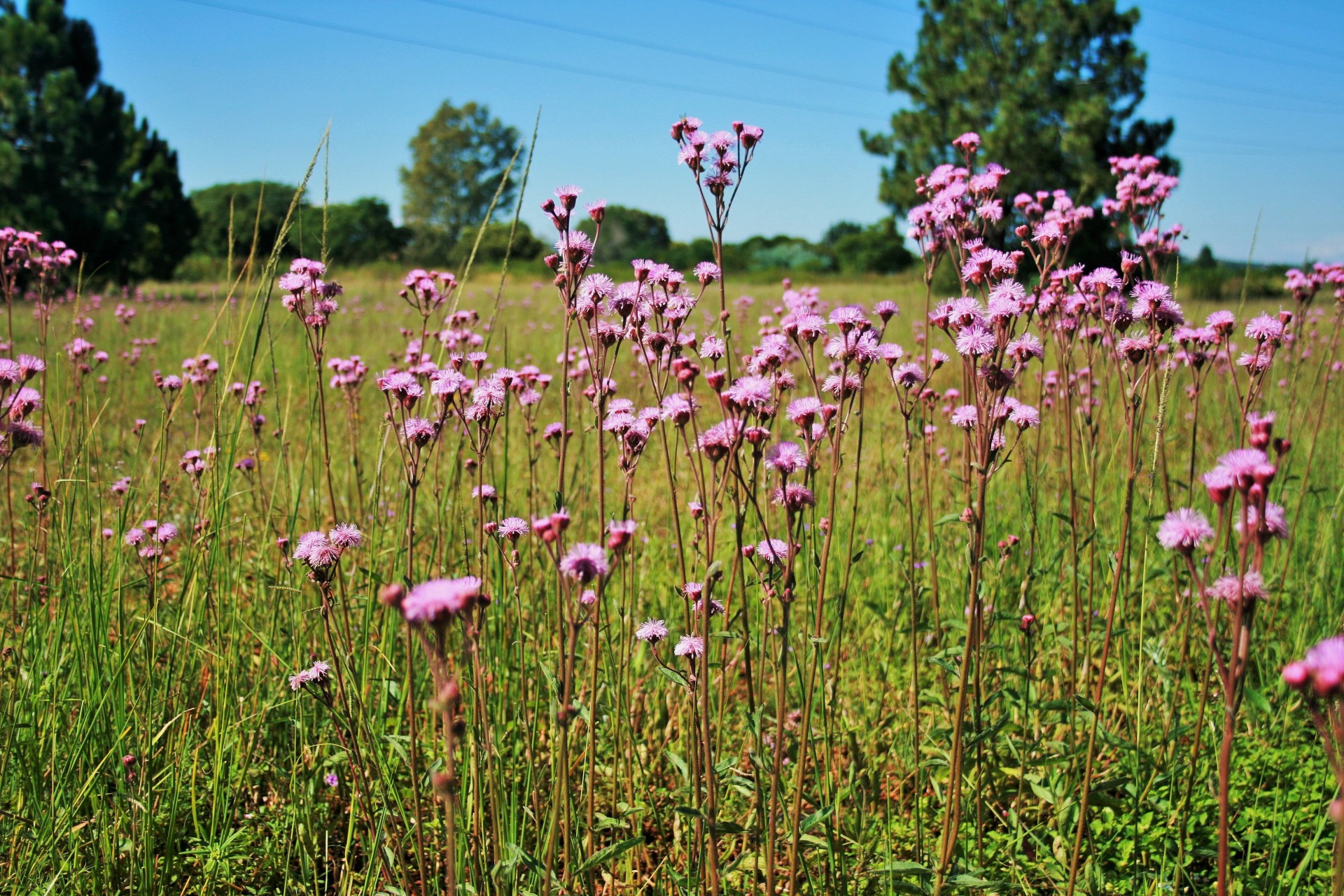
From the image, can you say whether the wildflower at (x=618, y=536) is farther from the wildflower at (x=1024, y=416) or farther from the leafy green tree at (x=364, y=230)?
the leafy green tree at (x=364, y=230)

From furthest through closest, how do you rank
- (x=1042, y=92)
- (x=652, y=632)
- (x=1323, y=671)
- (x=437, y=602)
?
(x=1042, y=92) < (x=652, y=632) < (x=437, y=602) < (x=1323, y=671)

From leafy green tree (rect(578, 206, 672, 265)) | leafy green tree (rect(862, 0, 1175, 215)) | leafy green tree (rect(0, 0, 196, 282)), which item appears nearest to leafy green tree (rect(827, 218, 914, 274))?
leafy green tree (rect(862, 0, 1175, 215))

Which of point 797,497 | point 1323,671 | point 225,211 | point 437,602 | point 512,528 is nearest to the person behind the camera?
point 1323,671

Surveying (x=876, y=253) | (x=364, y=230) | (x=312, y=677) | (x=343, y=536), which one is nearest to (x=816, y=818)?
(x=312, y=677)

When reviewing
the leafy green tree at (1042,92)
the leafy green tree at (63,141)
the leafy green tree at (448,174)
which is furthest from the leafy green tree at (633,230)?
the leafy green tree at (63,141)

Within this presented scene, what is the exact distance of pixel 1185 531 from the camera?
1.25 metres

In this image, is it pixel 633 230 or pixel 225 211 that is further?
pixel 633 230

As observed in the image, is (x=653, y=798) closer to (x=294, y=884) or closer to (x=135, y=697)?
(x=294, y=884)

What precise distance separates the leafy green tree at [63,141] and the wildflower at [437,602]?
24.4 metres

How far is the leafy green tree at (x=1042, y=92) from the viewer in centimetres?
2673

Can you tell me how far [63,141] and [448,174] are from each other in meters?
38.8

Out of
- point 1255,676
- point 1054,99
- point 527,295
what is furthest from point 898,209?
point 1255,676

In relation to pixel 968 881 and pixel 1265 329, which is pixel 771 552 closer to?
pixel 968 881

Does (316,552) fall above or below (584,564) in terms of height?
below
